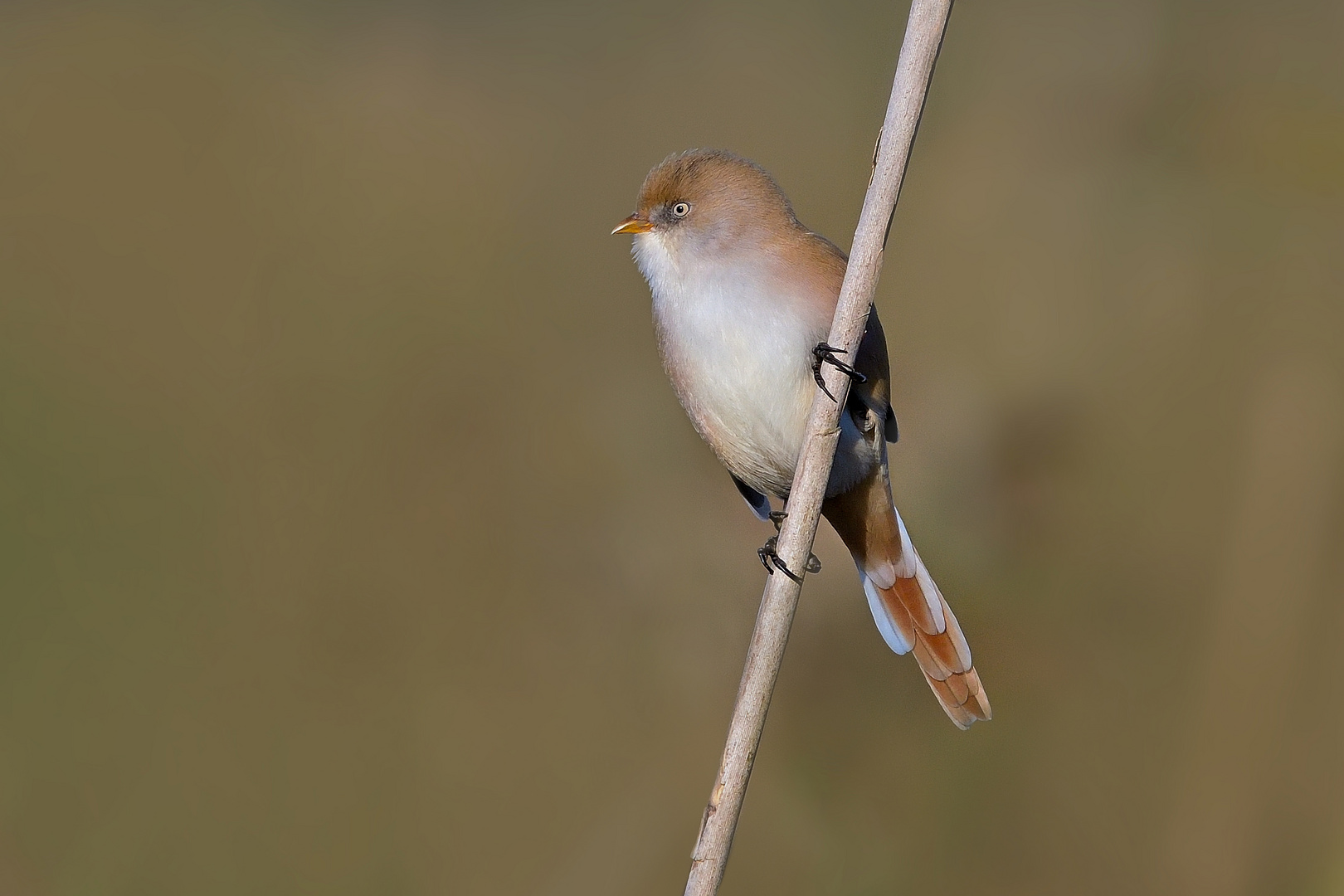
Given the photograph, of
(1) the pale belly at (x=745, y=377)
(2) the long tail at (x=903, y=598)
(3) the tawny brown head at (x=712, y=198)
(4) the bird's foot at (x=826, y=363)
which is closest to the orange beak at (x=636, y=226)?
(3) the tawny brown head at (x=712, y=198)

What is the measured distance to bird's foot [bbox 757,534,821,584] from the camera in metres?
1.81

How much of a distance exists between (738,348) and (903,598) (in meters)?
0.78

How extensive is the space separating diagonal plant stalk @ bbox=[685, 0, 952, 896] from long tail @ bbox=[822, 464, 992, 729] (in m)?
0.75

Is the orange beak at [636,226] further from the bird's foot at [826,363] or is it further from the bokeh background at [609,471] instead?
the bokeh background at [609,471]

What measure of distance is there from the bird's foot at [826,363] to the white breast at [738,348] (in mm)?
80

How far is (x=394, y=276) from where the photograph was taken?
165 inches

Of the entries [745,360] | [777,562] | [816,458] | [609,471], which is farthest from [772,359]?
[609,471]

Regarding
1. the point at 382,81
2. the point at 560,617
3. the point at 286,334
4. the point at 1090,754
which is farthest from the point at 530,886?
the point at 382,81

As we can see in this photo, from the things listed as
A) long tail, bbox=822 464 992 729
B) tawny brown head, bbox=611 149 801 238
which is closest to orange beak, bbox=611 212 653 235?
tawny brown head, bbox=611 149 801 238

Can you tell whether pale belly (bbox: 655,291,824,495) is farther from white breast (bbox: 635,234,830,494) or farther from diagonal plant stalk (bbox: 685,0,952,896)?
diagonal plant stalk (bbox: 685,0,952,896)

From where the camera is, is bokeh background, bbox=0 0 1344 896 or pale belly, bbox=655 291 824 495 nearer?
pale belly, bbox=655 291 824 495

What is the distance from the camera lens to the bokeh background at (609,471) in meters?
2.75

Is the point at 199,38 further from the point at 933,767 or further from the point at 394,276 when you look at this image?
the point at 933,767

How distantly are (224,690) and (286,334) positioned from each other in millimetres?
1418
